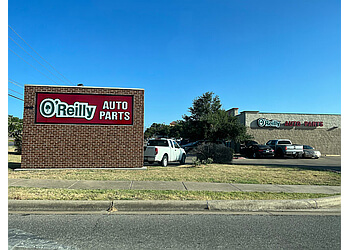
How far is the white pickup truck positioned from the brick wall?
1.23 metres

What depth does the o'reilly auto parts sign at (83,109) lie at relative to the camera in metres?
12.0

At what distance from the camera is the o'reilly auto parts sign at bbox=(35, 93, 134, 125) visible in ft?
39.4

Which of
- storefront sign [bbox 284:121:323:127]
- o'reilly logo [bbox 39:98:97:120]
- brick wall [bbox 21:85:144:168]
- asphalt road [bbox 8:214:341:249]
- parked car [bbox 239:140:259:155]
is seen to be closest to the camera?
asphalt road [bbox 8:214:341:249]

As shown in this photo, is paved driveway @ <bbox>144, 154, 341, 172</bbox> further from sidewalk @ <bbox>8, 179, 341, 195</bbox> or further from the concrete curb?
the concrete curb

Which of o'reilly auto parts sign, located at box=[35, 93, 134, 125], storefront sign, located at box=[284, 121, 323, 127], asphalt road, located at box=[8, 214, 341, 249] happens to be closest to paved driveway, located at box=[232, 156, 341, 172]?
o'reilly auto parts sign, located at box=[35, 93, 134, 125]

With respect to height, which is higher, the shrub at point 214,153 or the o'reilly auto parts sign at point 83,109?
the o'reilly auto parts sign at point 83,109

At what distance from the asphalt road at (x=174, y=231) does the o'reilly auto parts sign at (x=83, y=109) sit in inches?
282

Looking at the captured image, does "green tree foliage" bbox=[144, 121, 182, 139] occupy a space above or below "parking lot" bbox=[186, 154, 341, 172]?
above

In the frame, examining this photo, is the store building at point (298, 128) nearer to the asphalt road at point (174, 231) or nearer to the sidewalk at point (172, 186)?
the sidewalk at point (172, 186)

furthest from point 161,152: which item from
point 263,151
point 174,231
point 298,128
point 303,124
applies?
point 303,124

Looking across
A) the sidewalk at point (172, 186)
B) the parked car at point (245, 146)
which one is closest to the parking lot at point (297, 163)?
the parked car at point (245, 146)

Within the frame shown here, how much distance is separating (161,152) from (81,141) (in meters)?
4.26

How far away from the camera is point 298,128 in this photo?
104 ft

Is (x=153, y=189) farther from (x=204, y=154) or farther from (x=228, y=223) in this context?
(x=204, y=154)
